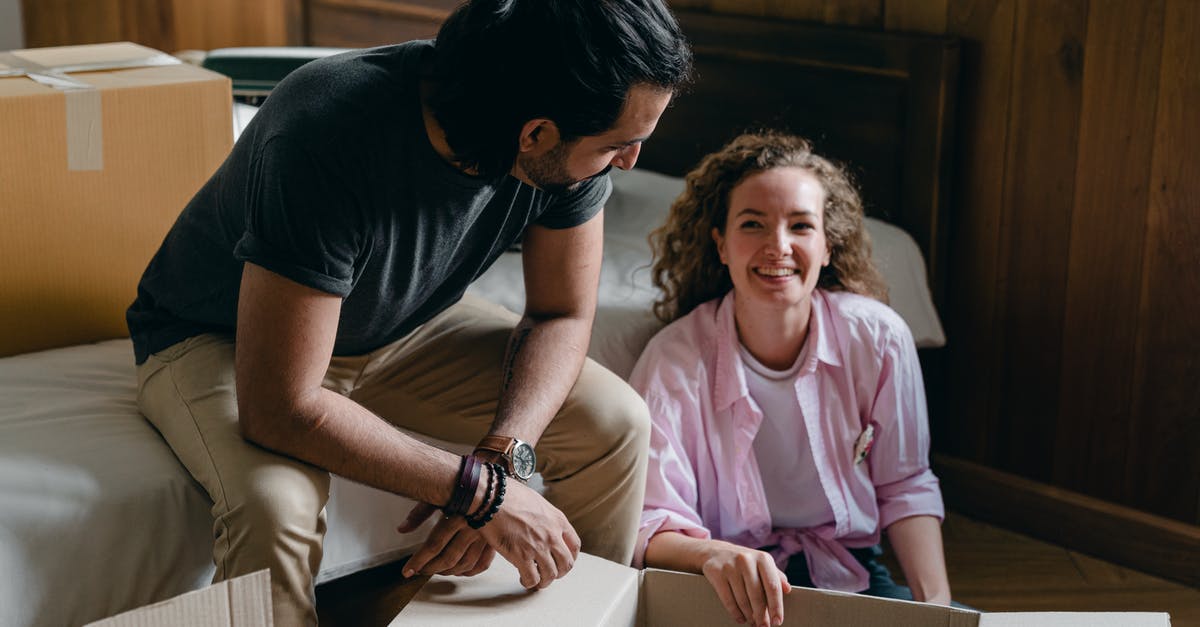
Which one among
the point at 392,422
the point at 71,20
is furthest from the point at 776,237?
the point at 71,20

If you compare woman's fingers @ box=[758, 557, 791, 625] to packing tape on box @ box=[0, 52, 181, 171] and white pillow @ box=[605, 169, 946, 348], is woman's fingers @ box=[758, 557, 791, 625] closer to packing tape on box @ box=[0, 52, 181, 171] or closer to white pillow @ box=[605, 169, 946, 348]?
white pillow @ box=[605, 169, 946, 348]

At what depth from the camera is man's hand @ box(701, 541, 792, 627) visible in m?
1.19

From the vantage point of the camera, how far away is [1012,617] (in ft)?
3.48

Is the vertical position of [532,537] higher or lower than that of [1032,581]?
higher

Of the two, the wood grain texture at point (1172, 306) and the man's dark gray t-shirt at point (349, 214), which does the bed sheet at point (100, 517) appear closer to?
the man's dark gray t-shirt at point (349, 214)

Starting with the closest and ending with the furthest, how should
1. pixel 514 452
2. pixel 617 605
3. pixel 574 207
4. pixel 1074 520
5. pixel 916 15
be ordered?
1. pixel 617 605
2. pixel 514 452
3. pixel 574 207
4. pixel 1074 520
5. pixel 916 15

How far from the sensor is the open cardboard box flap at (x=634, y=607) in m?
1.08

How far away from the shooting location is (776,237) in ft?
5.62

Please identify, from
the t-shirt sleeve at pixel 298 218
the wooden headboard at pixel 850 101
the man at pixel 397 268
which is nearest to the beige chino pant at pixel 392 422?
the man at pixel 397 268

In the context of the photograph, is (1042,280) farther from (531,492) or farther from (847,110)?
(531,492)

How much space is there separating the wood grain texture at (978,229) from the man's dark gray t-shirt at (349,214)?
2.90 feet

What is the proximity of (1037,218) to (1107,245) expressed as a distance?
127 millimetres

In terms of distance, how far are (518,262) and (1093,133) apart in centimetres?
97

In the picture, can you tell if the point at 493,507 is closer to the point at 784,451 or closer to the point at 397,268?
the point at 397,268
